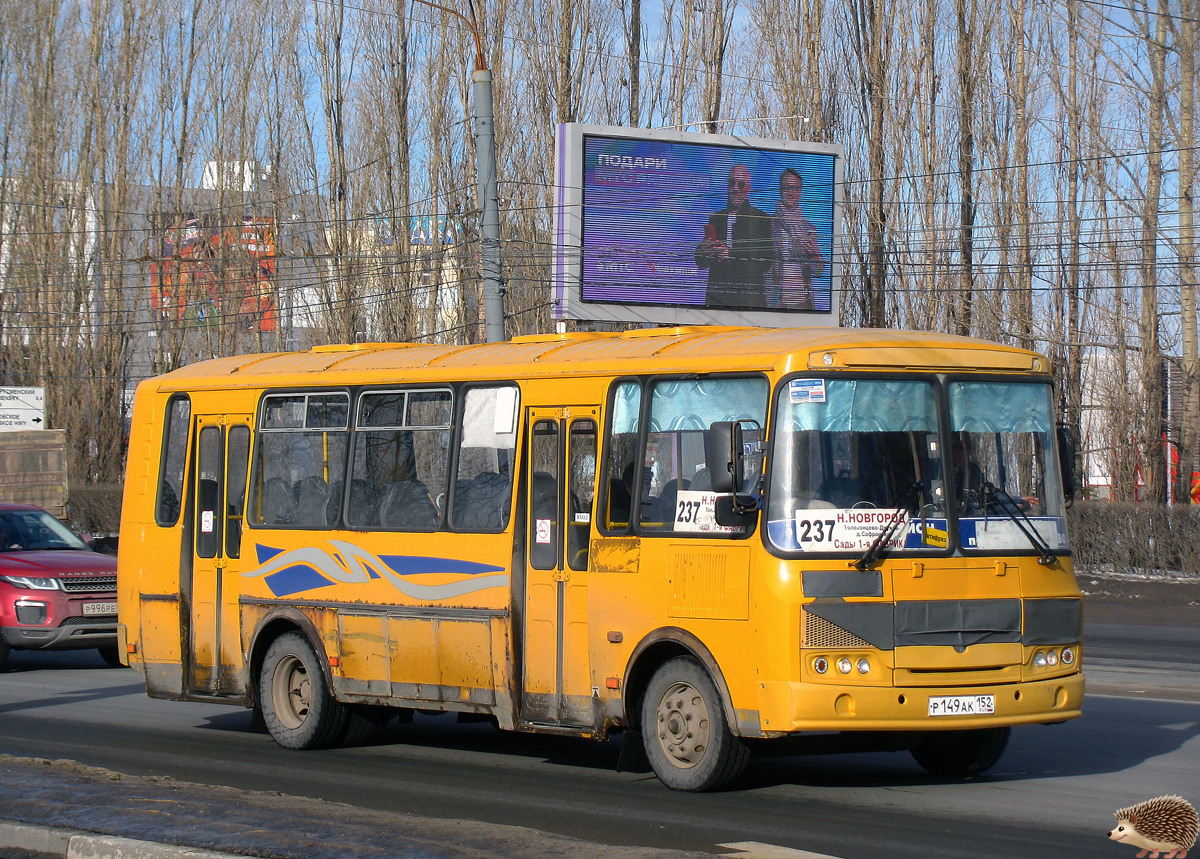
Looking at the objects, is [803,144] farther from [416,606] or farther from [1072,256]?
[416,606]

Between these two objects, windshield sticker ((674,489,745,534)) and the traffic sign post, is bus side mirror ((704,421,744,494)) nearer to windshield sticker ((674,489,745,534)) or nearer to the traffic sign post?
windshield sticker ((674,489,745,534))

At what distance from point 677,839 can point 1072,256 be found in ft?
93.1

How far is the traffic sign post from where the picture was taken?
128 ft

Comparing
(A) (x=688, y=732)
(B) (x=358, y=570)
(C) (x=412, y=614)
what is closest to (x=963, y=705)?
(A) (x=688, y=732)

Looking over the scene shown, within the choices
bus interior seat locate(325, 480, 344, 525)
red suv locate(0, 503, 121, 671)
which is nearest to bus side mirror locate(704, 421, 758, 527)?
bus interior seat locate(325, 480, 344, 525)

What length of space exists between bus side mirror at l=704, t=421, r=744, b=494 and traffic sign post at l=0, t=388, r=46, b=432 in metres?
33.7

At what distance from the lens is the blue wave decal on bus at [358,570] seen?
9977mm

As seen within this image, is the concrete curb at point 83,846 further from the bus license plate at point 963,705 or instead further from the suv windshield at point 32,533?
the suv windshield at point 32,533

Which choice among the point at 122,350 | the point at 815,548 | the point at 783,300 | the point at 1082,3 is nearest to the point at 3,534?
the point at 815,548

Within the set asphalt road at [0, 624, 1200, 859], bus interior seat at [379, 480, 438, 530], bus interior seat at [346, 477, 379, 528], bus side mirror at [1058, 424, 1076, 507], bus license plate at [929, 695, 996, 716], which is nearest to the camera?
asphalt road at [0, 624, 1200, 859]

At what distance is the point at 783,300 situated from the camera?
3105 cm

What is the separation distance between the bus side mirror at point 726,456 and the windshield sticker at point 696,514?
0.17 meters

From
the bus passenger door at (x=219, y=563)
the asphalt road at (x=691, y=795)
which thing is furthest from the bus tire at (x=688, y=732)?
the bus passenger door at (x=219, y=563)

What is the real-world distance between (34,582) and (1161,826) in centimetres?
1275
